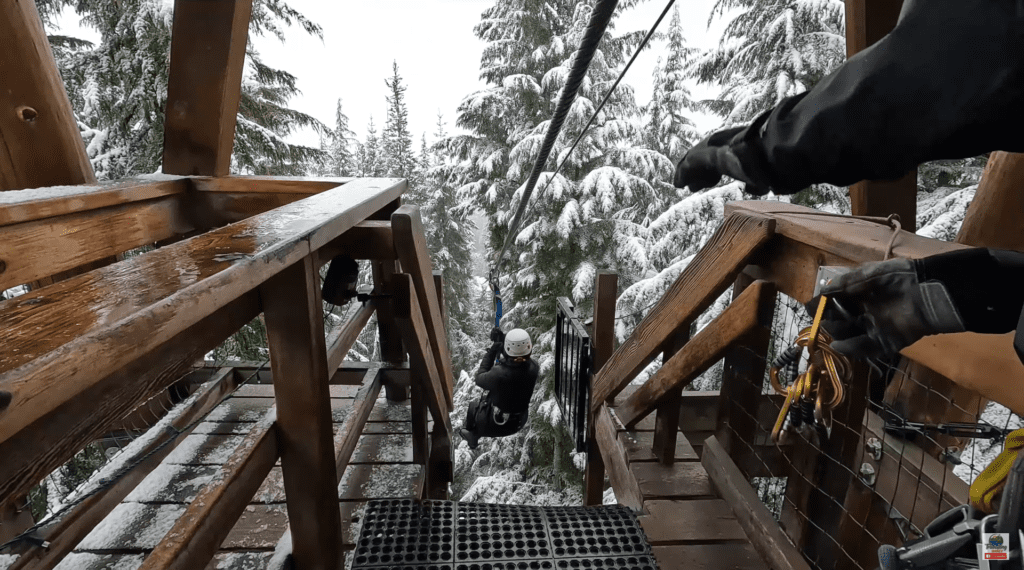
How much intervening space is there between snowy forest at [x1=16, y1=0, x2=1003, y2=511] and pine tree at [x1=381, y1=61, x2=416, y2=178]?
9.34m

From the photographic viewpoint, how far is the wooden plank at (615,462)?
2648 millimetres

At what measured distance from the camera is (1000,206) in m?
2.40

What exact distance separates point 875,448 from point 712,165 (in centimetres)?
228

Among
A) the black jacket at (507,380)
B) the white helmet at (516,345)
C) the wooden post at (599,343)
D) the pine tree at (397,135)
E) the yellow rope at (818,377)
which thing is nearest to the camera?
the yellow rope at (818,377)

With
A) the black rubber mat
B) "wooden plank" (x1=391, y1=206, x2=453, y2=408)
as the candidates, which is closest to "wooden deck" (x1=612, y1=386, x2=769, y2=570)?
the black rubber mat

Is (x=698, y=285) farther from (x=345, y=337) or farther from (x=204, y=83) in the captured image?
(x=204, y=83)

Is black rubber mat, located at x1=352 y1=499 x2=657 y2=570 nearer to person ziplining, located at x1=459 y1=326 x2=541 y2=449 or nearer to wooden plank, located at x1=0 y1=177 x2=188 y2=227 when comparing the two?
wooden plank, located at x1=0 y1=177 x2=188 y2=227

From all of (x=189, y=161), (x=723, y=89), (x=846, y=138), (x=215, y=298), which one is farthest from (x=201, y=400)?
(x=723, y=89)

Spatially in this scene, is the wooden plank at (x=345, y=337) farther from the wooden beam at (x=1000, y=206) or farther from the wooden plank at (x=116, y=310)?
the wooden beam at (x=1000, y=206)

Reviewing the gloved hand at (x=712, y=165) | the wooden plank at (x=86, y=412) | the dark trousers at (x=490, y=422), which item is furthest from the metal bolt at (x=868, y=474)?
the dark trousers at (x=490, y=422)

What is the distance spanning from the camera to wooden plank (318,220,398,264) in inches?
74.8

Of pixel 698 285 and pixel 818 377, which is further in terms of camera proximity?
pixel 698 285

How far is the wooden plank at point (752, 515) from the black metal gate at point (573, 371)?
1.13 meters

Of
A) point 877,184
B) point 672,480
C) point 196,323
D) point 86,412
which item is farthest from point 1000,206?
point 86,412
